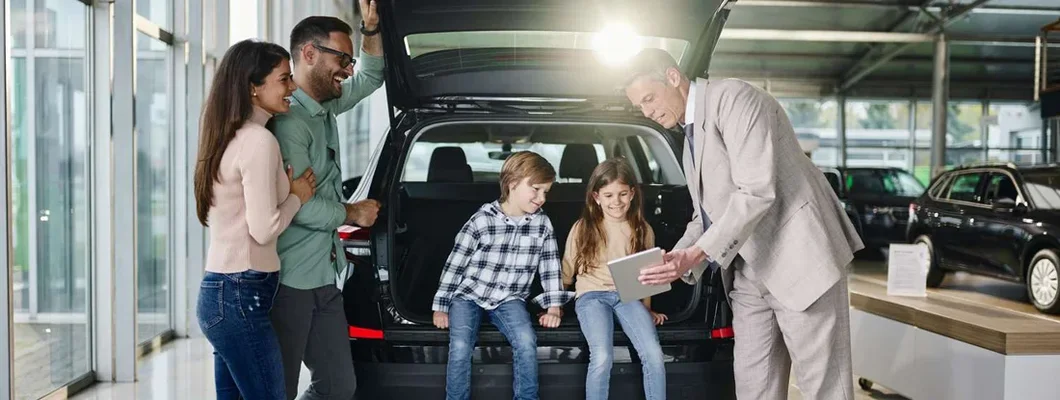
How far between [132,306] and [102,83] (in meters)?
1.03

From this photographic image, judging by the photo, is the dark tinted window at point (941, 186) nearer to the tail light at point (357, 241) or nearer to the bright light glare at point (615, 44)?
the bright light glare at point (615, 44)

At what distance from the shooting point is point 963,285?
8578 mm

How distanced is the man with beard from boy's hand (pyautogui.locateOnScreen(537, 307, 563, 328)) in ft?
1.85

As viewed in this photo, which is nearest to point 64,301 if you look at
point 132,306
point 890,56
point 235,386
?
point 132,306

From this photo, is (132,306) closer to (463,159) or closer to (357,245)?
(463,159)

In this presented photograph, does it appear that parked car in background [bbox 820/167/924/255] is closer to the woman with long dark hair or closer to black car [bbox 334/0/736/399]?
black car [bbox 334/0/736/399]

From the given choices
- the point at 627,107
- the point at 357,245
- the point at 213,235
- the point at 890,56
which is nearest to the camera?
the point at 213,235

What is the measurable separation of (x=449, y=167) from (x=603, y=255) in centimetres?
94

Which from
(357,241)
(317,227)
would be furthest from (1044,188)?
(317,227)

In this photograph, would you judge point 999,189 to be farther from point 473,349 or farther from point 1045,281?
point 473,349

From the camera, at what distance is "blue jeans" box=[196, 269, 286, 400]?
6.64 feet

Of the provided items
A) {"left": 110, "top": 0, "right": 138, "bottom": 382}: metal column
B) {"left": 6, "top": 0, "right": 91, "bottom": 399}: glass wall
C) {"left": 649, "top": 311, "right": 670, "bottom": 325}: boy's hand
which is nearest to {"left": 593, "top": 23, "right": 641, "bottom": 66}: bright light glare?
{"left": 649, "top": 311, "right": 670, "bottom": 325}: boy's hand

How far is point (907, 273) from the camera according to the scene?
387 centimetres

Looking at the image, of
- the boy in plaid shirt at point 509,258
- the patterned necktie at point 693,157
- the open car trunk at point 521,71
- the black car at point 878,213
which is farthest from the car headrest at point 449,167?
the black car at point 878,213
